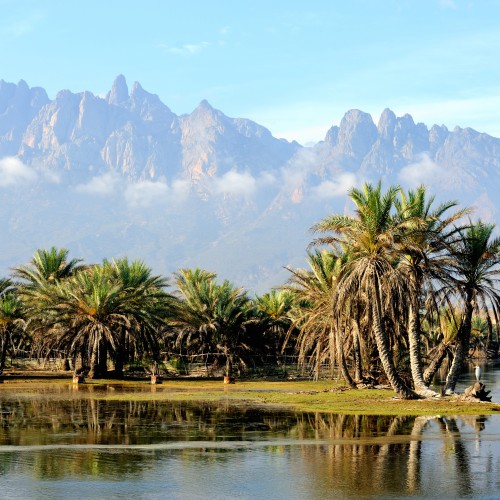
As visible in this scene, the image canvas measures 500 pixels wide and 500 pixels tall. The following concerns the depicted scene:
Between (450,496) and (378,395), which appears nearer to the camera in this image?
(450,496)

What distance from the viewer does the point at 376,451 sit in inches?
896

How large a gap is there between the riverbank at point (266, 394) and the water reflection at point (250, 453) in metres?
2.98

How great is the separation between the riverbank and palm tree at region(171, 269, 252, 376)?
326 inches

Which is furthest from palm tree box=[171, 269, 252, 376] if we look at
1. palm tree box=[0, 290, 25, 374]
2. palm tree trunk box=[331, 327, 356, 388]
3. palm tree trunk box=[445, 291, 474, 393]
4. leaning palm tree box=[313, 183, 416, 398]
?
leaning palm tree box=[313, 183, 416, 398]

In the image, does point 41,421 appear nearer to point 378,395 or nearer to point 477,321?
point 378,395

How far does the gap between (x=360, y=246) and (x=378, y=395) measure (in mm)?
7591

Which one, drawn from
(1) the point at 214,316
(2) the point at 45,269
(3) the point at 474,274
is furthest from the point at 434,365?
(2) the point at 45,269

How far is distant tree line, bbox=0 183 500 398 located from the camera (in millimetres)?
38781

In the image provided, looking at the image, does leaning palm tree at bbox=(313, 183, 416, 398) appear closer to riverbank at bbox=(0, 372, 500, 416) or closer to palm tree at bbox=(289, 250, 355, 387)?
riverbank at bbox=(0, 372, 500, 416)

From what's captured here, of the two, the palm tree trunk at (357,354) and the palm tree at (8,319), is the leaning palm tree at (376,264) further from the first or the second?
the palm tree at (8,319)

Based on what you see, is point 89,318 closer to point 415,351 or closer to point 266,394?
point 266,394

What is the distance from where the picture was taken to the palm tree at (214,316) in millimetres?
68562

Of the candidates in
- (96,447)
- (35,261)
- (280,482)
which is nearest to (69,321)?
(35,261)

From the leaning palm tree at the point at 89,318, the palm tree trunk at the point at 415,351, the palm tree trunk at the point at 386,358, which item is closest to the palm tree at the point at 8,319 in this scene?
the leaning palm tree at the point at 89,318
